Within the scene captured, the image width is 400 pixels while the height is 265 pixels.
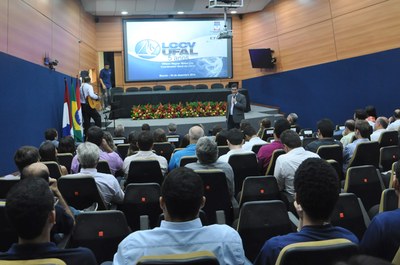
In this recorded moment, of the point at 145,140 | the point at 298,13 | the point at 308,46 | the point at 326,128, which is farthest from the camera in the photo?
the point at 298,13

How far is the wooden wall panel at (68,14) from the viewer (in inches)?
402

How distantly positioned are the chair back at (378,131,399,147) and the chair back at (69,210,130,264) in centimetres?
412

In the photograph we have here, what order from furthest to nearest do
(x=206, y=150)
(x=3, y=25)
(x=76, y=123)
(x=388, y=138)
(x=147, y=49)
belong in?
(x=147, y=49)
(x=76, y=123)
(x=3, y=25)
(x=388, y=138)
(x=206, y=150)

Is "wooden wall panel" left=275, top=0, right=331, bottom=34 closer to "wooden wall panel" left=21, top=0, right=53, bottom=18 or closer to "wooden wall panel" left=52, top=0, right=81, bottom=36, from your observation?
"wooden wall panel" left=52, top=0, right=81, bottom=36

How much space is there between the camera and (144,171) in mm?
3869

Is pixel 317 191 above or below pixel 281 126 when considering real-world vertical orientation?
below

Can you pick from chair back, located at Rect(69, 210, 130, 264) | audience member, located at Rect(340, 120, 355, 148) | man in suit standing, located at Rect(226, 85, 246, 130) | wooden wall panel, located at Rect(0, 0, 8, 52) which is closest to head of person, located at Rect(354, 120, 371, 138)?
audience member, located at Rect(340, 120, 355, 148)

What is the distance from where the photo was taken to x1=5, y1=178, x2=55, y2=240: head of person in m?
1.51

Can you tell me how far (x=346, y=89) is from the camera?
33.6 feet

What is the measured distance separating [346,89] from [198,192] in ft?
31.0

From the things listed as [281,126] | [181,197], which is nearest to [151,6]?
[281,126]

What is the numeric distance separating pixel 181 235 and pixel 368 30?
30.6ft

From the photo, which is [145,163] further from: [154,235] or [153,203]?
[154,235]

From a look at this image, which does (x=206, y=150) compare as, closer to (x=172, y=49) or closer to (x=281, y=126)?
(x=281, y=126)
